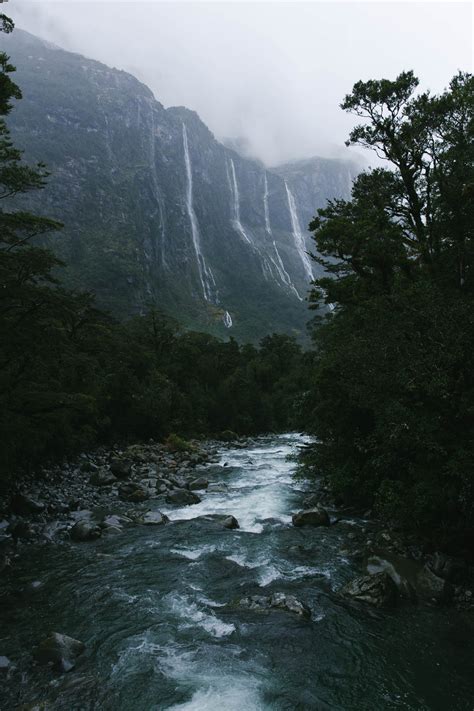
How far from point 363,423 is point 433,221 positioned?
8.05 m

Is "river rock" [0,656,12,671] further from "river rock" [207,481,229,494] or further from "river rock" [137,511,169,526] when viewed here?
"river rock" [207,481,229,494]

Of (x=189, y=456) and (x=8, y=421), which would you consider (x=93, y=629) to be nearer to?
(x=8, y=421)

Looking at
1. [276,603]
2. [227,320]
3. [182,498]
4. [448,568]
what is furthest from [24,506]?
[227,320]

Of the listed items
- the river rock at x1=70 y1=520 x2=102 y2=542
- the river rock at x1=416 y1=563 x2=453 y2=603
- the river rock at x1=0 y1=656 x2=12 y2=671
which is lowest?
the river rock at x1=70 y1=520 x2=102 y2=542

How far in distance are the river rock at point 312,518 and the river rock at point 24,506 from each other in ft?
32.4

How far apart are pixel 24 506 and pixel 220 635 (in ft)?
35.4

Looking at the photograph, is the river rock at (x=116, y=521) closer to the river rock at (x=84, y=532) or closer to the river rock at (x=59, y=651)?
the river rock at (x=84, y=532)

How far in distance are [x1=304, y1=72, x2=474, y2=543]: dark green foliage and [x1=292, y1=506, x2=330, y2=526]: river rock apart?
1.60 m

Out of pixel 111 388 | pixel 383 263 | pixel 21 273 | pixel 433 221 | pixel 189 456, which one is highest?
pixel 433 221

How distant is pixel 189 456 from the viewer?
32.8 m

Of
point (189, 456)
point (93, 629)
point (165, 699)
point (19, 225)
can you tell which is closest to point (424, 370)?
point (165, 699)

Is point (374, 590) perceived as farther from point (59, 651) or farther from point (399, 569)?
point (59, 651)

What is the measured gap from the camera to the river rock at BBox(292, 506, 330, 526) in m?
16.0

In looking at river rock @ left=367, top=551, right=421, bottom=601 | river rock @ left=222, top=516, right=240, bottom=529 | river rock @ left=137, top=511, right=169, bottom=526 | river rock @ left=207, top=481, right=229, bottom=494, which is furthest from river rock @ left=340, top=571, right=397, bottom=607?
river rock @ left=207, top=481, right=229, bottom=494
